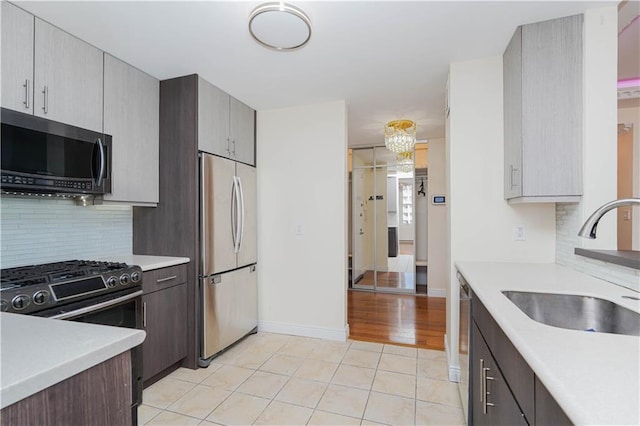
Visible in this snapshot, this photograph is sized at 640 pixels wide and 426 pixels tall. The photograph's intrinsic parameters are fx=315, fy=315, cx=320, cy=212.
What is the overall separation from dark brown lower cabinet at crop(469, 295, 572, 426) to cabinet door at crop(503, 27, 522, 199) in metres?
0.93

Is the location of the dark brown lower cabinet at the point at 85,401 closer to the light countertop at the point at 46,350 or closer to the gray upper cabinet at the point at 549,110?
the light countertop at the point at 46,350

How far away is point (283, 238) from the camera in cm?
346

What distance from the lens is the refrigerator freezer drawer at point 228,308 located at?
8.92 ft

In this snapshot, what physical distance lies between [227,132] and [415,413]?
2.76 metres

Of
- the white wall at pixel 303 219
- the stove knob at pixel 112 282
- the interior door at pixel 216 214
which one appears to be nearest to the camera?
the stove knob at pixel 112 282

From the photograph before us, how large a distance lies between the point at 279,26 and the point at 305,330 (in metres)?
2.79

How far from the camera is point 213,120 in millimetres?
2842

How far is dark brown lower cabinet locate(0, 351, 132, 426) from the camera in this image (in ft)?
2.08

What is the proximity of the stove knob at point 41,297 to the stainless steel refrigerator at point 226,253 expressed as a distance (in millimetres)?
1134

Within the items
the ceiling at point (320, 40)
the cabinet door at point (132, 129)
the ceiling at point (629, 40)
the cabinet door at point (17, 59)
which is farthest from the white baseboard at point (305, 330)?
the ceiling at point (629, 40)

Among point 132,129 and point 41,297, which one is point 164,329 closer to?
point 41,297

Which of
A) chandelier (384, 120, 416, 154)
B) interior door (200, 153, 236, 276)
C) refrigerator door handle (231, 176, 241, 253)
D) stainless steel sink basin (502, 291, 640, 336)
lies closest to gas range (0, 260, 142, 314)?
interior door (200, 153, 236, 276)

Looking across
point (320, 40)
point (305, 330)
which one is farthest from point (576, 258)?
point (305, 330)

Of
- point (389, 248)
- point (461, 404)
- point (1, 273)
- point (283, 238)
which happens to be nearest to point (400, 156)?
point (389, 248)
